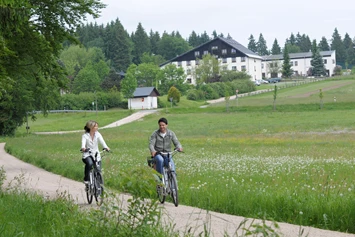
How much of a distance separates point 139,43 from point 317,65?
212 ft

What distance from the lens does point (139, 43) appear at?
634 ft

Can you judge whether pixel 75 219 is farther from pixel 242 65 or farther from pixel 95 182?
pixel 242 65

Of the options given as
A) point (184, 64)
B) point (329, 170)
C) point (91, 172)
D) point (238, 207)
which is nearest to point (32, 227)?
point (238, 207)

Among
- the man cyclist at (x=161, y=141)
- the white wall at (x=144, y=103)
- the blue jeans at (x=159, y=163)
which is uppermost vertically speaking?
the man cyclist at (x=161, y=141)

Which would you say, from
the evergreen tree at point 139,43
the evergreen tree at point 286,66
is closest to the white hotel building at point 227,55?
the evergreen tree at point 286,66

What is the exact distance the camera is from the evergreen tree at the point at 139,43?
191875mm

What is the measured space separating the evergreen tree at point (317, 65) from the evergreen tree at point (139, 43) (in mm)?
60375

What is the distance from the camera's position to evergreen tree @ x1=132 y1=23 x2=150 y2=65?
192 m

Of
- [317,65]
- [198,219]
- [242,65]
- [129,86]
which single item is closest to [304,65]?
[317,65]

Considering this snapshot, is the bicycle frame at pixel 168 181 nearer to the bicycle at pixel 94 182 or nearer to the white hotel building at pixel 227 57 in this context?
the bicycle at pixel 94 182

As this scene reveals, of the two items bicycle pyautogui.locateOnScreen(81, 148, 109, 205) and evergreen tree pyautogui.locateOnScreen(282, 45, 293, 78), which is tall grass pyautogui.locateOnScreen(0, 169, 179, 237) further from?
evergreen tree pyautogui.locateOnScreen(282, 45, 293, 78)

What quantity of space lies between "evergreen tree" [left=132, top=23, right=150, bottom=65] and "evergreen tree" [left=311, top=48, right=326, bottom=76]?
60.4 meters

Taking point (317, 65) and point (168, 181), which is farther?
point (317, 65)

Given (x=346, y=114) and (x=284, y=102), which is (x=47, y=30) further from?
(x=284, y=102)
